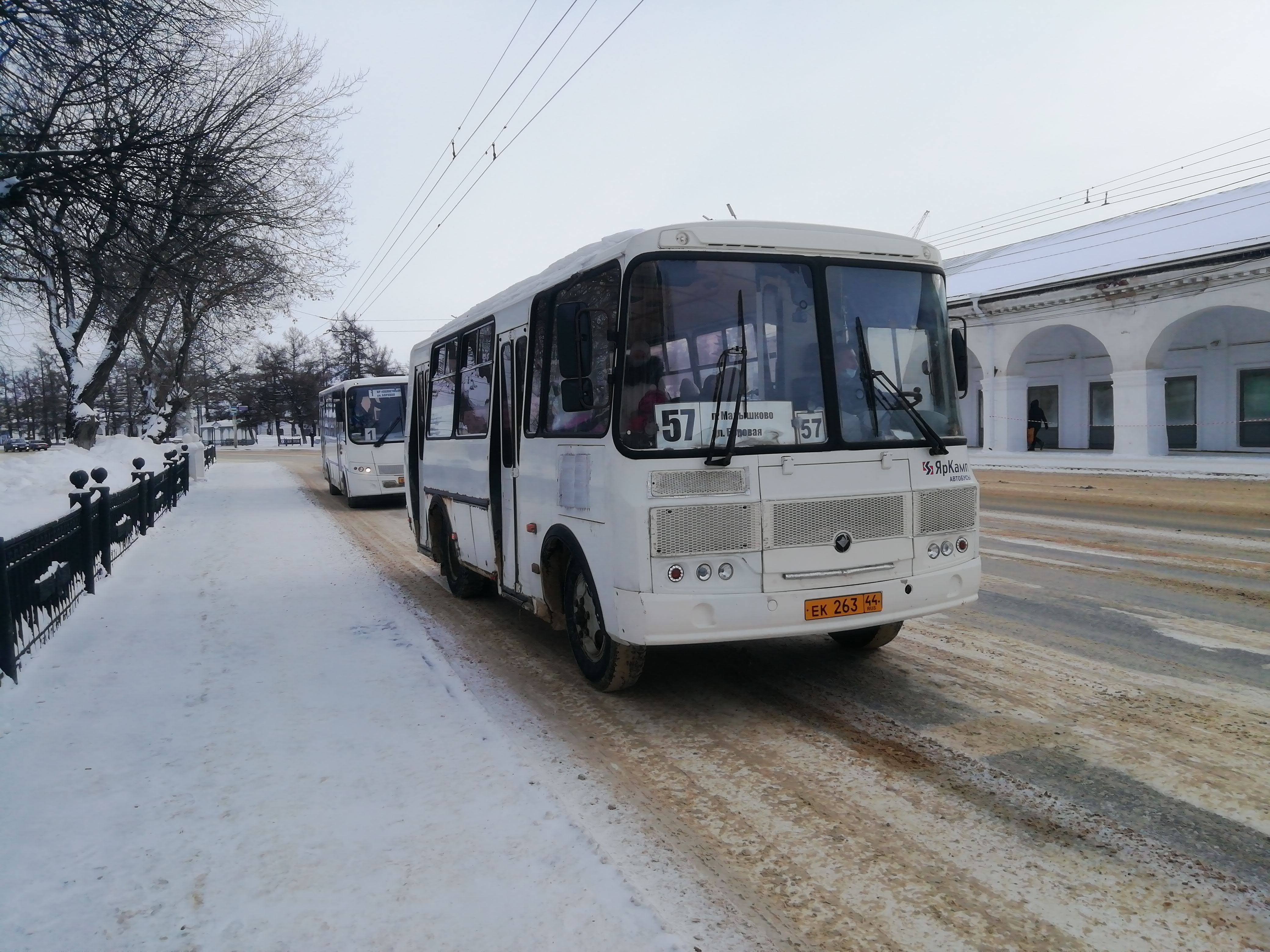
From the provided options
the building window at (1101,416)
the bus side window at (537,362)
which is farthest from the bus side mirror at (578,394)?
the building window at (1101,416)

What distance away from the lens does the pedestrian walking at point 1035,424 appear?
30.0 meters

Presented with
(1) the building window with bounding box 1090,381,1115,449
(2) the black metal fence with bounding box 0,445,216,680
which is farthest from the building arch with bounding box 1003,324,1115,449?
(2) the black metal fence with bounding box 0,445,216,680

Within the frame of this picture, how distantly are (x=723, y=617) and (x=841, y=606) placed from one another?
73cm

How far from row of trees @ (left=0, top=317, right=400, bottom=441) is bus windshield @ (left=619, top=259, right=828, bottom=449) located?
59.6 meters

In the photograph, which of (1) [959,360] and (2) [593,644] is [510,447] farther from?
(1) [959,360]

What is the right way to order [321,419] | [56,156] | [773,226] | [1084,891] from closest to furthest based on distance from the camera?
[1084,891] → [773,226] → [56,156] → [321,419]

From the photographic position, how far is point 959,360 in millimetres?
5980

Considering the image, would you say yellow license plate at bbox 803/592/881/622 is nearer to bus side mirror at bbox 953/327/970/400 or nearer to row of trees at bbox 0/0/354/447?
bus side mirror at bbox 953/327/970/400

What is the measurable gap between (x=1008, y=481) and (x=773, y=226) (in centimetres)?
1918

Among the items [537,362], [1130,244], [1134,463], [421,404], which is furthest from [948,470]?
[1130,244]

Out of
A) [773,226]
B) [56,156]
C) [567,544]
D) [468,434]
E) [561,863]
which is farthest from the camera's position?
[56,156]

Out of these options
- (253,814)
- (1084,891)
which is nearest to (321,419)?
(253,814)

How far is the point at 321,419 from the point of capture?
26.3 metres

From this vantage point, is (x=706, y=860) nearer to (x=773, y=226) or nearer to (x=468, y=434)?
(x=773, y=226)
